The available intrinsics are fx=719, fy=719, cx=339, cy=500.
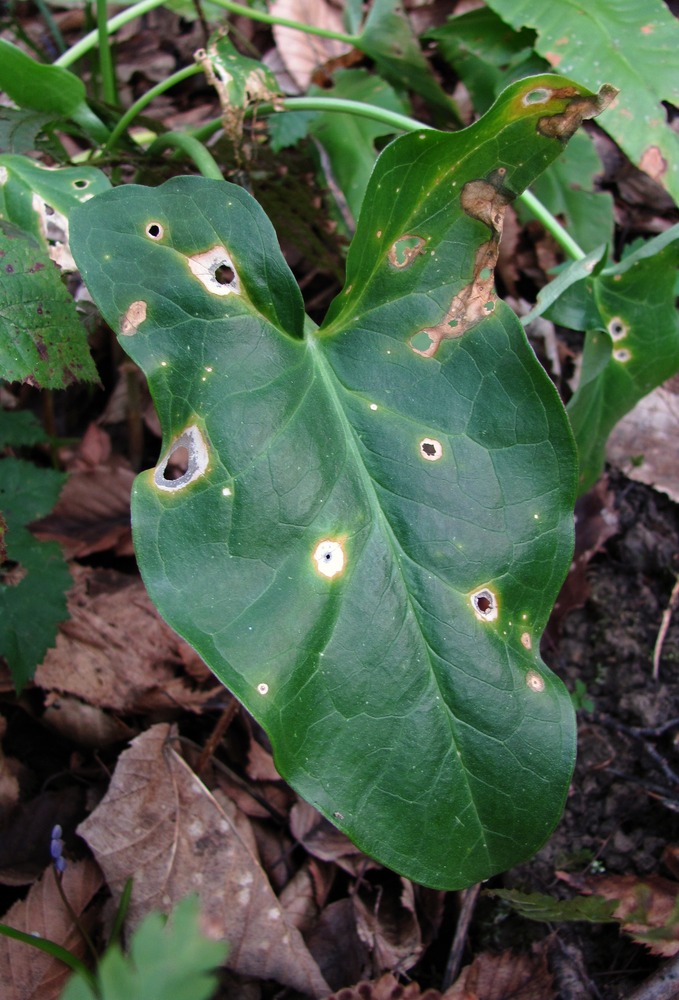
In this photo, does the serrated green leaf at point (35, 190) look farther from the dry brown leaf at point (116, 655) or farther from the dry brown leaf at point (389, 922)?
the dry brown leaf at point (389, 922)

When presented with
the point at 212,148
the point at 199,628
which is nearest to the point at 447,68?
the point at 212,148

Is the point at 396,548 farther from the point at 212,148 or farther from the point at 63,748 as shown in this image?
the point at 212,148

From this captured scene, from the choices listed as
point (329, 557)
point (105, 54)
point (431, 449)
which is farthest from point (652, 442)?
point (105, 54)

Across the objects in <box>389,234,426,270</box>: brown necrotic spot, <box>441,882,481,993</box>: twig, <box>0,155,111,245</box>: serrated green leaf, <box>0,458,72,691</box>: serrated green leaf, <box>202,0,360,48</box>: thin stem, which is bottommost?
<box>441,882,481,993</box>: twig

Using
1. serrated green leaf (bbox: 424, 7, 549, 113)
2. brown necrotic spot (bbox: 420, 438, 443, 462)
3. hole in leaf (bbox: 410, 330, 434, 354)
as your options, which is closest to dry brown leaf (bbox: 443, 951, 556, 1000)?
brown necrotic spot (bbox: 420, 438, 443, 462)

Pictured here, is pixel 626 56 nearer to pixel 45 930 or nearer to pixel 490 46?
pixel 490 46

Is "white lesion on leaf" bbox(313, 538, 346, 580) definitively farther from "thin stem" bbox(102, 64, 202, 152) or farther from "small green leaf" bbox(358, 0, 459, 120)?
"small green leaf" bbox(358, 0, 459, 120)

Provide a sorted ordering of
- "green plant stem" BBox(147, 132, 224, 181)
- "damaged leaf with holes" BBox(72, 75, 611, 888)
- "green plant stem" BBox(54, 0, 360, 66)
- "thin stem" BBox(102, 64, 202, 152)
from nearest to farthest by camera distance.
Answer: "damaged leaf with holes" BBox(72, 75, 611, 888) < "green plant stem" BBox(147, 132, 224, 181) < "thin stem" BBox(102, 64, 202, 152) < "green plant stem" BBox(54, 0, 360, 66)
